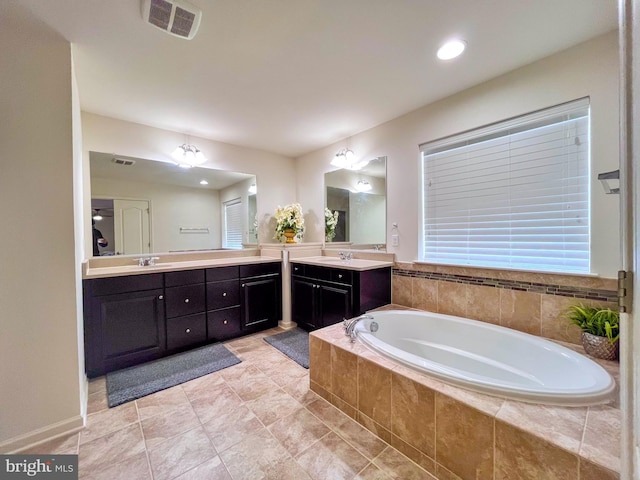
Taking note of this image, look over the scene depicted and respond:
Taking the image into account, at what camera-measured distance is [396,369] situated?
57.6 inches

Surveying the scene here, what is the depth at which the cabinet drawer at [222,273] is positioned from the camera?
2.73 metres

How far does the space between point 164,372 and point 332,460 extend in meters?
1.63

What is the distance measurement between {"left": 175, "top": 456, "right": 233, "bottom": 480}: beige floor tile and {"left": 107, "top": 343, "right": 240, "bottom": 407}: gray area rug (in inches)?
34.7

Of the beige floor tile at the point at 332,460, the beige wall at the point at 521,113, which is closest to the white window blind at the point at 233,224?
the beige wall at the point at 521,113

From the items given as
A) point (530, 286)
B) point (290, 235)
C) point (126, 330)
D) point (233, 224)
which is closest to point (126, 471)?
point (126, 330)

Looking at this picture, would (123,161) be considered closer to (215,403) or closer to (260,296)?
(260,296)

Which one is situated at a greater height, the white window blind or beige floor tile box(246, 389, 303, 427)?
the white window blind

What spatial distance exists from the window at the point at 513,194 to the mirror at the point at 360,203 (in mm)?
486

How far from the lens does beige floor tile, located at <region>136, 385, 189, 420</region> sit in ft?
5.72

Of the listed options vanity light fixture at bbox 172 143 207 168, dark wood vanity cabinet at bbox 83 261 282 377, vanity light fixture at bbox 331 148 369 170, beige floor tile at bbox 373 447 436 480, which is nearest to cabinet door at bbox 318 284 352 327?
dark wood vanity cabinet at bbox 83 261 282 377

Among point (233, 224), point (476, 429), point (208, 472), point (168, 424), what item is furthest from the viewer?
point (233, 224)

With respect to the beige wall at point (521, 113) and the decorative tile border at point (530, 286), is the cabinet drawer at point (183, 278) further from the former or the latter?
the decorative tile border at point (530, 286)

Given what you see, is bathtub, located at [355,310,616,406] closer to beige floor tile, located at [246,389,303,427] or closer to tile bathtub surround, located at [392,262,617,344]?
tile bathtub surround, located at [392,262,617,344]

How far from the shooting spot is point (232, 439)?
1.50 meters
